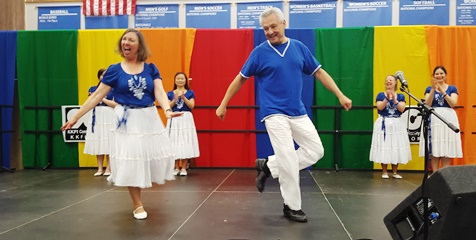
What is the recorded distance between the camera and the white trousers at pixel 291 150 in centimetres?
291

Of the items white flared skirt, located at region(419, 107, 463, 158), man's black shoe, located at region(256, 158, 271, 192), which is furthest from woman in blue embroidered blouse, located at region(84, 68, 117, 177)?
white flared skirt, located at region(419, 107, 463, 158)

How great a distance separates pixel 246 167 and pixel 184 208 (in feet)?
9.63

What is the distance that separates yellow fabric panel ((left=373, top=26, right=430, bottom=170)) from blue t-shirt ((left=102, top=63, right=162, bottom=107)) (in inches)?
172

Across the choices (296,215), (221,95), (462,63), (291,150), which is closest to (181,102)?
(221,95)

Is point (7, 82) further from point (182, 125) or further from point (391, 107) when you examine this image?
point (391, 107)

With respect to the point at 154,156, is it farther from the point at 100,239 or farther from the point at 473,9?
the point at 473,9

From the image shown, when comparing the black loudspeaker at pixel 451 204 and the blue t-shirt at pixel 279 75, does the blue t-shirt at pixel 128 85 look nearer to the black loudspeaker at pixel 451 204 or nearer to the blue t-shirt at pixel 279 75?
the blue t-shirt at pixel 279 75

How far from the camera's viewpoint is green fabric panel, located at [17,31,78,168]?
641 centimetres

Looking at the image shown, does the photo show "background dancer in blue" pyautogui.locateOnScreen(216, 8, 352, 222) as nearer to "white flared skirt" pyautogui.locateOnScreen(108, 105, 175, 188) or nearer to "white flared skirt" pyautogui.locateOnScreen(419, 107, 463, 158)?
"white flared skirt" pyautogui.locateOnScreen(108, 105, 175, 188)

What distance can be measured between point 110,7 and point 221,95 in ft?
15.3

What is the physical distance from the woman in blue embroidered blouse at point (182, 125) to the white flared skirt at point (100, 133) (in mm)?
1000

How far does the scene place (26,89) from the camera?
6.44 m

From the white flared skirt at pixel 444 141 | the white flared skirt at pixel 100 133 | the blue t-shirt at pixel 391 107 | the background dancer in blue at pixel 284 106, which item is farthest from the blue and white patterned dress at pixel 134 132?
the white flared skirt at pixel 444 141

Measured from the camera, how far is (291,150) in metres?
2.92
